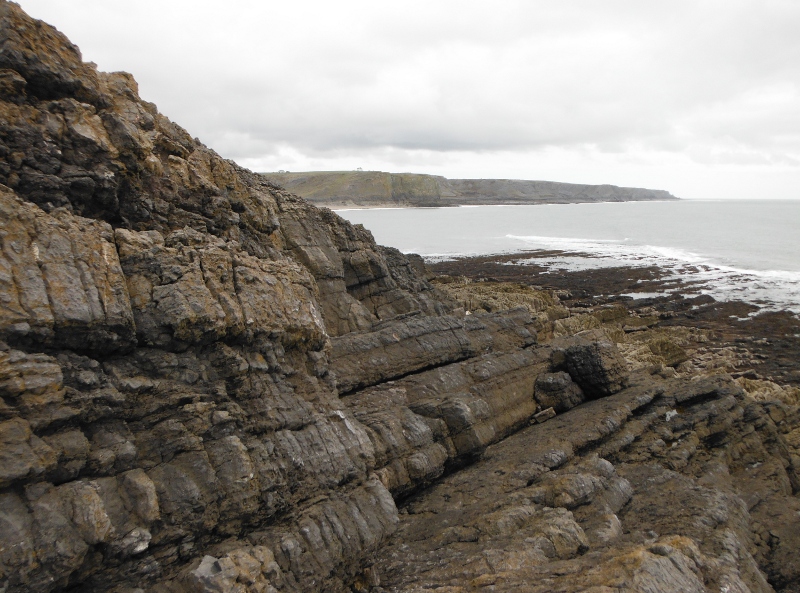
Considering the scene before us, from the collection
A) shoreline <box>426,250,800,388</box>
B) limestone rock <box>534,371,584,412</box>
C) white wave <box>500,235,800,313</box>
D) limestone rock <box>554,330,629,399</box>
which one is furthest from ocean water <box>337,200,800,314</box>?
limestone rock <box>534,371,584,412</box>

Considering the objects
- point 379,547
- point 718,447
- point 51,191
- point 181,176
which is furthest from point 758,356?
point 51,191

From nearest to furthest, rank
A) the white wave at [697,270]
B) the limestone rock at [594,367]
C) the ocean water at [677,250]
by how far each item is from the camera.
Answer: the limestone rock at [594,367]
the white wave at [697,270]
the ocean water at [677,250]

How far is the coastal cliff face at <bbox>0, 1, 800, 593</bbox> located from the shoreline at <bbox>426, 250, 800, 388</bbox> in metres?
17.2

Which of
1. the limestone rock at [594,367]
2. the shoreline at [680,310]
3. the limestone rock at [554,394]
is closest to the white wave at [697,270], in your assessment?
the shoreline at [680,310]

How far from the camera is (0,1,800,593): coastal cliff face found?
7961 millimetres

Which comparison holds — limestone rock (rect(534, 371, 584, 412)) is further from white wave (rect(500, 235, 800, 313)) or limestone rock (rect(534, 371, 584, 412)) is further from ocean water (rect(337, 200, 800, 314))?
ocean water (rect(337, 200, 800, 314))

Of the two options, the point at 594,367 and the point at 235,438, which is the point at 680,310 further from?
the point at 235,438

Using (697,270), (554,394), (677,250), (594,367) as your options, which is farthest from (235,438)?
(677,250)

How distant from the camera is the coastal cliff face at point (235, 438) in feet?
26.1

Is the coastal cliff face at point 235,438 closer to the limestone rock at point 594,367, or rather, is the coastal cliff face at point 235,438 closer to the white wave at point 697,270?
the limestone rock at point 594,367

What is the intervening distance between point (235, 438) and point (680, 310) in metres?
42.5

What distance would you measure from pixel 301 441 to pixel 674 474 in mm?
9839

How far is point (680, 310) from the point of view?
43.8 meters

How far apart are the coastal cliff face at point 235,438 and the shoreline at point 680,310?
56.4 ft
